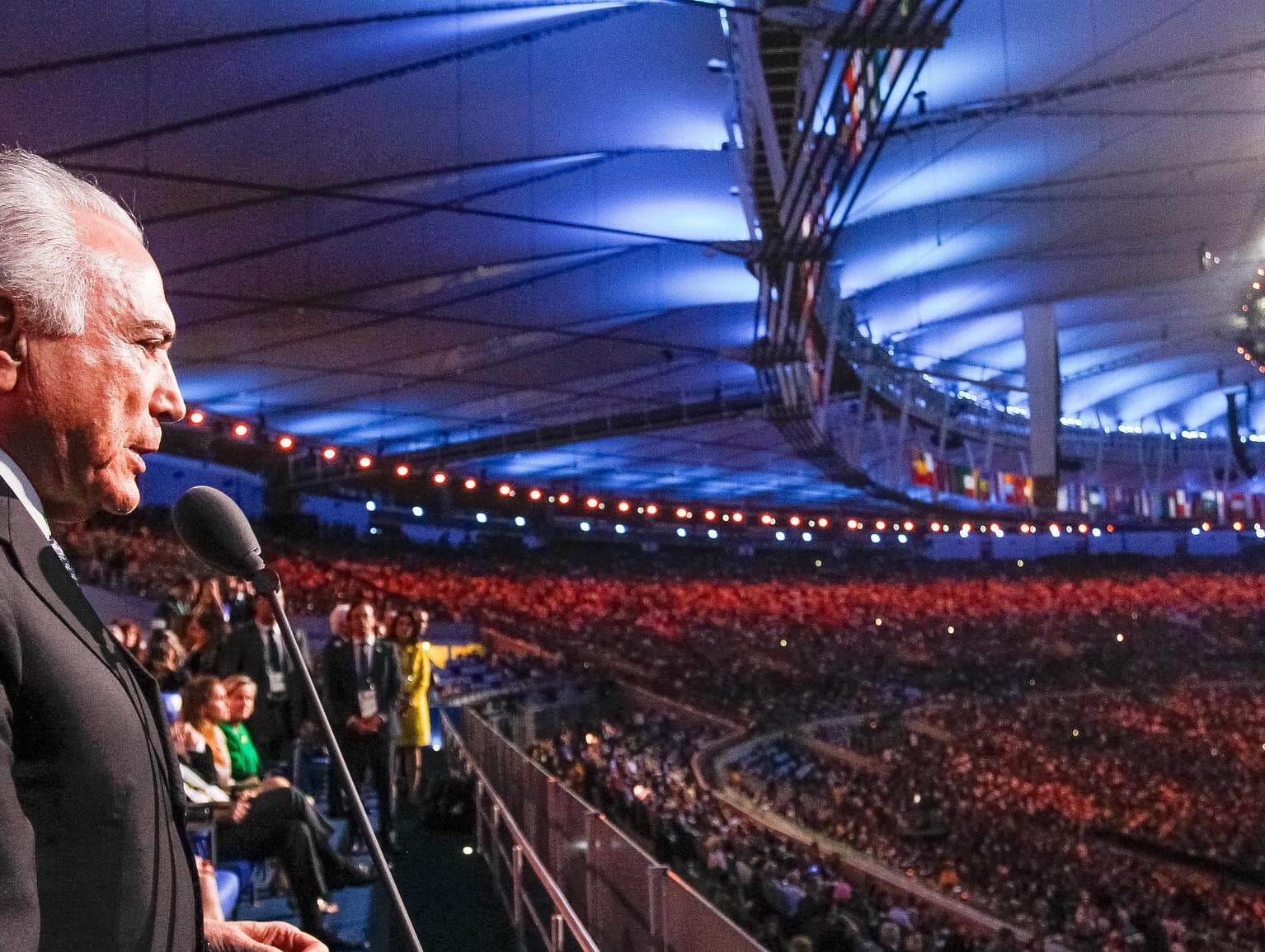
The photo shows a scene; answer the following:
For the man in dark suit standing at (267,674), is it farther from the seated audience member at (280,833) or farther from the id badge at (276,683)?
the seated audience member at (280,833)

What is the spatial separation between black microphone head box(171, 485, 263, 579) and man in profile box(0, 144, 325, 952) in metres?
0.34

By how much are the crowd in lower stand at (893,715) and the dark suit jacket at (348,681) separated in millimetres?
25

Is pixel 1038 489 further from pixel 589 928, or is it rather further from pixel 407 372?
pixel 589 928

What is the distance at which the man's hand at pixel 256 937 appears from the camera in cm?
154

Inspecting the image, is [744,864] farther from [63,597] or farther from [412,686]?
[63,597]

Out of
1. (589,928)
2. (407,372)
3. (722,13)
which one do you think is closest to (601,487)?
(407,372)

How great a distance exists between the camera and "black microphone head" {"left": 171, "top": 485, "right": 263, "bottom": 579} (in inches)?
70.9

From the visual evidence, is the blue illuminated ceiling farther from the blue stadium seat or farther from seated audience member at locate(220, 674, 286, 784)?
the blue stadium seat

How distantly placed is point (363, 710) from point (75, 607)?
6032 mm

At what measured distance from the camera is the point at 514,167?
632 inches

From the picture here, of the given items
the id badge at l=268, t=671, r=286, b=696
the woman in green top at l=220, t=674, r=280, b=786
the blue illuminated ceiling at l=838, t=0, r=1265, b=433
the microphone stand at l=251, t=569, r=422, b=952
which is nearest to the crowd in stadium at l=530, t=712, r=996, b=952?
the id badge at l=268, t=671, r=286, b=696

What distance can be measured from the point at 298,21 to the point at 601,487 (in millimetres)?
34930

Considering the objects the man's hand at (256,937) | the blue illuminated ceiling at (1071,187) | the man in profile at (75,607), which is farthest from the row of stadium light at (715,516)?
the man in profile at (75,607)

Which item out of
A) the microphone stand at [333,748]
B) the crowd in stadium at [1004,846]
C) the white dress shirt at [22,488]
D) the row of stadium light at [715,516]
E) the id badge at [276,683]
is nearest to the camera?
the white dress shirt at [22,488]
